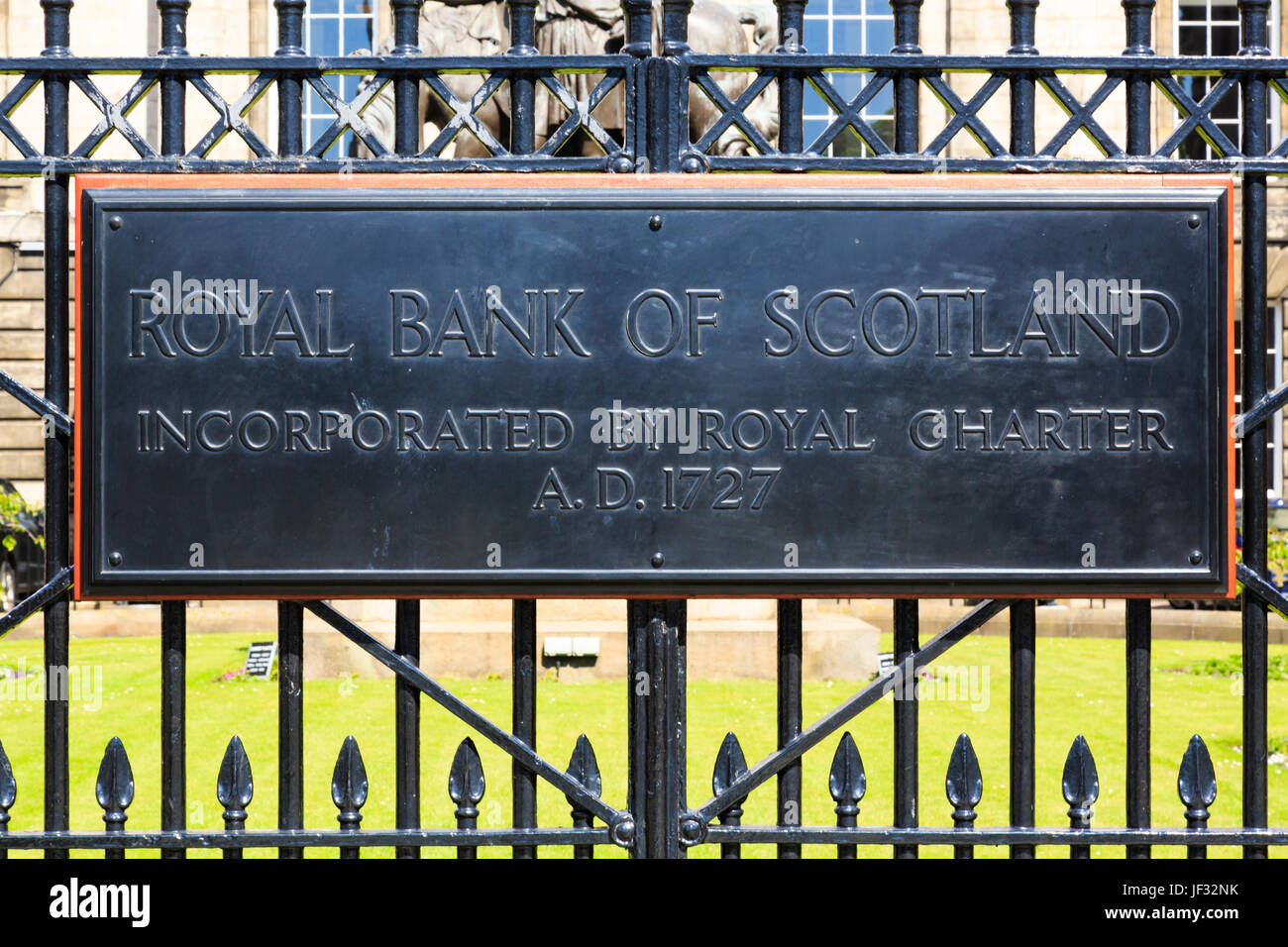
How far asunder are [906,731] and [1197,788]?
1.00m

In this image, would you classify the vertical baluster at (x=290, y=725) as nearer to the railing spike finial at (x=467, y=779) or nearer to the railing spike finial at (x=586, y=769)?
the railing spike finial at (x=467, y=779)

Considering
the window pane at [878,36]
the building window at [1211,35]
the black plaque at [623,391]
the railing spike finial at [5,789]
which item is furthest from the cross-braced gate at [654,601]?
the building window at [1211,35]

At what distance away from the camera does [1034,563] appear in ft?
12.5

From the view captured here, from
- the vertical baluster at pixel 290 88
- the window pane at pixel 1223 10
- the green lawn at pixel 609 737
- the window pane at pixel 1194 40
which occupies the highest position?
the window pane at pixel 1223 10

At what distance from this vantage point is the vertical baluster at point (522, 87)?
389 centimetres

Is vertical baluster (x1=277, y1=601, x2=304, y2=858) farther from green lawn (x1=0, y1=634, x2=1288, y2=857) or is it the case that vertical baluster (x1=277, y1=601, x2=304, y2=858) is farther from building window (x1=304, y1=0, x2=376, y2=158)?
building window (x1=304, y1=0, x2=376, y2=158)

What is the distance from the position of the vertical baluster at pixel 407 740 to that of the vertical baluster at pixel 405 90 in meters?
1.51

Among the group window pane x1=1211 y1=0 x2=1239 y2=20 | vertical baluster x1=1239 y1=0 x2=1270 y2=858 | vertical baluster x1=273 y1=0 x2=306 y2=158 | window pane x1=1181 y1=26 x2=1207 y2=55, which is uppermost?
window pane x1=1211 y1=0 x2=1239 y2=20

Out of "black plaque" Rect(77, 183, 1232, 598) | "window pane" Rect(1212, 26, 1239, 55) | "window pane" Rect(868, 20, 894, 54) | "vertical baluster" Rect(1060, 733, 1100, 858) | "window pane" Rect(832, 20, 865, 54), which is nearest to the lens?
"black plaque" Rect(77, 183, 1232, 598)

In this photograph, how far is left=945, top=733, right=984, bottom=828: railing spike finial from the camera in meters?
3.89

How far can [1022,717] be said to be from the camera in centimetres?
389

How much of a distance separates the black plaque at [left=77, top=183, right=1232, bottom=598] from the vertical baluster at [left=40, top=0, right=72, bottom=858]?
190 millimetres

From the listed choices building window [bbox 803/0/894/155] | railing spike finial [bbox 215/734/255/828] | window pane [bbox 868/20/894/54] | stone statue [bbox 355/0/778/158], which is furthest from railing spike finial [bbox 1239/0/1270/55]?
window pane [bbox 868/20/894/54]

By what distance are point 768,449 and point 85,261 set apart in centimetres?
227
